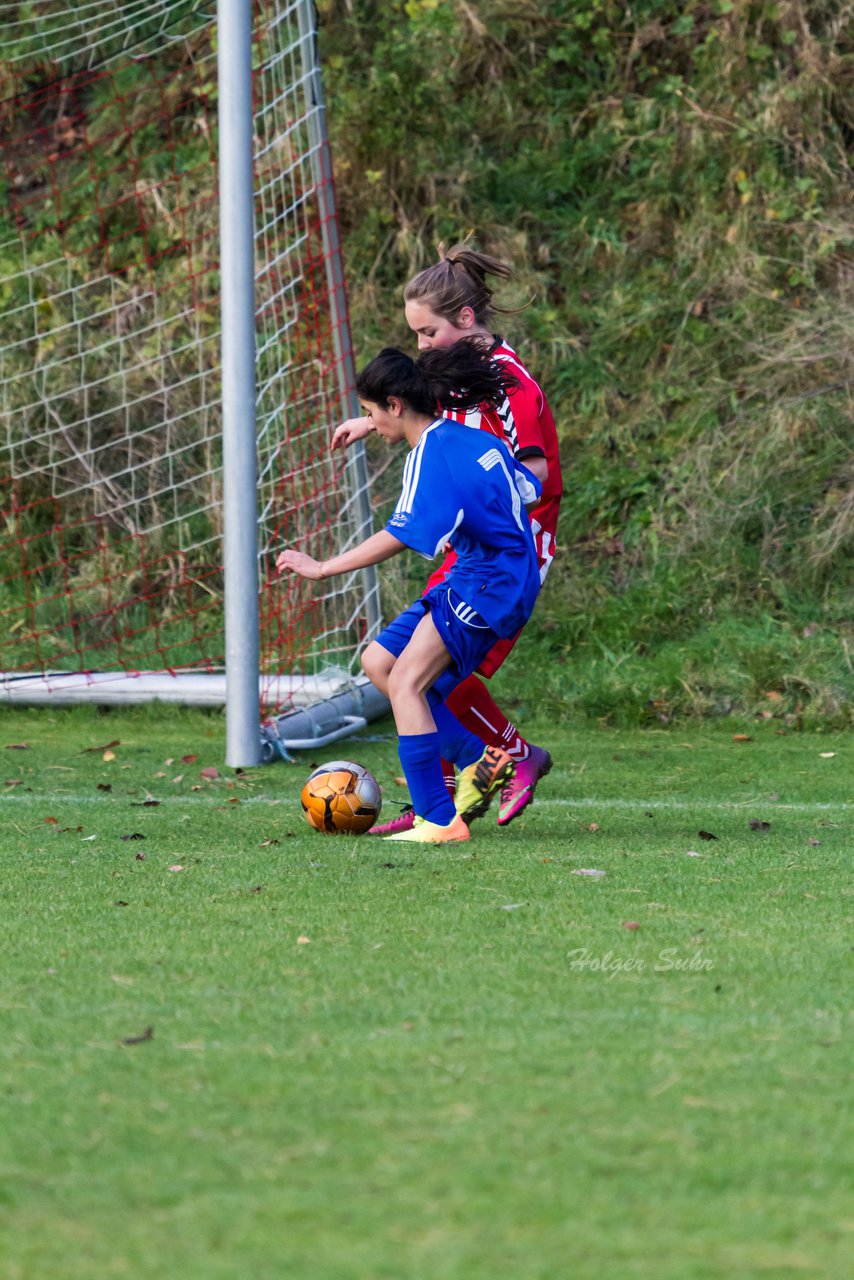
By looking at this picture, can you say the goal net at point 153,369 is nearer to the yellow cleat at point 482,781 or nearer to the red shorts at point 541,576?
the red shorts at point 541,576

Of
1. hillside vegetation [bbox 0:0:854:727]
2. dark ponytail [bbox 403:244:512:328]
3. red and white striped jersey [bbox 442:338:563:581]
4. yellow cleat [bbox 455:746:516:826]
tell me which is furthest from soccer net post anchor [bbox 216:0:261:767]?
hillside vegetation [bbox 0:0:854:727]

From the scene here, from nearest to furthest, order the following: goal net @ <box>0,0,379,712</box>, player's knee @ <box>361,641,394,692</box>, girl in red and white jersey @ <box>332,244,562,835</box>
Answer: player's knee @ <box>361,641,394,692</box> < girl in red and white jersey @ <box>332,244,562,835</box> < goal net @ <box>0,0,379,712</box>

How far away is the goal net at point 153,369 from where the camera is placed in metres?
7.44

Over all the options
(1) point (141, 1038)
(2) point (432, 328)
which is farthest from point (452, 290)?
(1) point (141, 1038)

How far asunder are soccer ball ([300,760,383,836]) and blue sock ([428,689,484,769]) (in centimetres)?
29

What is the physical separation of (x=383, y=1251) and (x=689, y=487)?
23.0ft

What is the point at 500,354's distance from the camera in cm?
501

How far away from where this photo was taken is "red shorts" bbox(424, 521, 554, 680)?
4.79 meters

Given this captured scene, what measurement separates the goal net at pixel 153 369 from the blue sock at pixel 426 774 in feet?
8.53

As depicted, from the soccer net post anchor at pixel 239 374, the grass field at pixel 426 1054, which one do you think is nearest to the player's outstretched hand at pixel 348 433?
the soccer net post anchor at pixel 239 374

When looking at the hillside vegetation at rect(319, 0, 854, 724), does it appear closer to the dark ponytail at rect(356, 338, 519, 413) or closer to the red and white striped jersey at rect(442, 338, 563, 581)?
the red and white striped jersey at rect(442, 338, 563, 581)

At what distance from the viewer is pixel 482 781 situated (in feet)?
14.9

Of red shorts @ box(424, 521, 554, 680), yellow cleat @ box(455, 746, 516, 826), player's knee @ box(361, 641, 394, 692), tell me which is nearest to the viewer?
yellow cleat @ box(455, 746, 516, 826)

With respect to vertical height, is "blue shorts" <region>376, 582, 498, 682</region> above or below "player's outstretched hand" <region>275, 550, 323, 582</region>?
below
